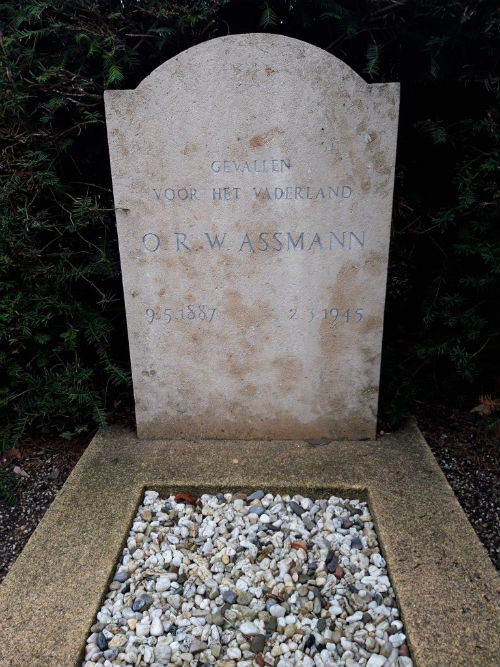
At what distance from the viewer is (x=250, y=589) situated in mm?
1972

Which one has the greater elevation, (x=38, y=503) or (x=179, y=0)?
(x=179, y=0)

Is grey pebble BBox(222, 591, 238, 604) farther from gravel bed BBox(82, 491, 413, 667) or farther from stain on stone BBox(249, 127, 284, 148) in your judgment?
stain on stone BBox(249, 127, 284, 148)

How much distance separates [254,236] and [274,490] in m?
1.23

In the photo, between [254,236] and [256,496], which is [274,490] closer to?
[256,496]

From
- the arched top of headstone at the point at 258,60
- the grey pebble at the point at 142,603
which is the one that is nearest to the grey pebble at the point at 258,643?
the grey pebble at the point at 142,603

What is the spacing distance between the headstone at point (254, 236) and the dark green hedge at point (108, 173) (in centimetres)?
34

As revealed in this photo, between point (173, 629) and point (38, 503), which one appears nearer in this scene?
point (173, 629)

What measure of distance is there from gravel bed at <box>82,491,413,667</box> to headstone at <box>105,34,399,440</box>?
1.87ft

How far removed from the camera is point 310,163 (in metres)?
2.44

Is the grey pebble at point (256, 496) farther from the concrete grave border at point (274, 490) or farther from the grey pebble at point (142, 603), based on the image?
the grey pebble at point (142, 603)

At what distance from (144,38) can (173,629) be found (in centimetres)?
278

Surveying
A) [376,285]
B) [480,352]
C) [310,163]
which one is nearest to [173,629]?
[376,285]

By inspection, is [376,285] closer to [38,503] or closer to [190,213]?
[190,213]

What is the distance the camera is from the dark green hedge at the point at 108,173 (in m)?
2.64
